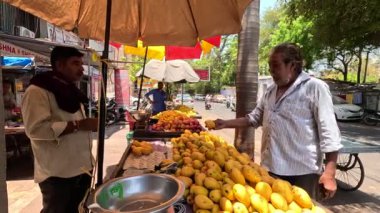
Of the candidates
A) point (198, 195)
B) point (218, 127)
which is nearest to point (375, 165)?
point (218, 127)

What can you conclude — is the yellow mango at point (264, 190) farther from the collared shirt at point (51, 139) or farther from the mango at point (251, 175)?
the collared shirt at point (51, 139)

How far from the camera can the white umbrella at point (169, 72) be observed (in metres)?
10.8

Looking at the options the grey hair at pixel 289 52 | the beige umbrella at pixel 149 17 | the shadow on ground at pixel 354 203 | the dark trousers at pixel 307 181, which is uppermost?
the beige umbrella at pixel 149 17

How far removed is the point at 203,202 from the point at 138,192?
18.8 inches

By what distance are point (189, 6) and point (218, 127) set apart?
4.09 feet

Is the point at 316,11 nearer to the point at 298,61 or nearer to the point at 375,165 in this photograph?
the point at 375,165

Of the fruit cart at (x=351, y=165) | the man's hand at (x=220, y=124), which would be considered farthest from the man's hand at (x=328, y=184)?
the fruit cart at (x=351, y=165)

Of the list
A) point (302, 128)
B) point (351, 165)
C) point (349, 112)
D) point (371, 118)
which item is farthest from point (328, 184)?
point (349, 112)

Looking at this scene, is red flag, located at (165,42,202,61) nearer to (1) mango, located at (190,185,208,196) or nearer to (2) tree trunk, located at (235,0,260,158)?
(2) tree trunk, located at (235,0,260,158)

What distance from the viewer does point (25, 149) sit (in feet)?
27.7

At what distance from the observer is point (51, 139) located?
2545 millimetres

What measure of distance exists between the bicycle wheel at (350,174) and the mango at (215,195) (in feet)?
15.8

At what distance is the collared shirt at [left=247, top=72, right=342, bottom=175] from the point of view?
8.21 feet

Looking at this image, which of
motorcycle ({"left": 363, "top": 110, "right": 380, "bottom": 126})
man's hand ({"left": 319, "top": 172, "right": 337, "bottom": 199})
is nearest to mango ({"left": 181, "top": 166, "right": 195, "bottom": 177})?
man's hand ({"left": 319, "top": 172, "right": 337, "bottom": 199})
